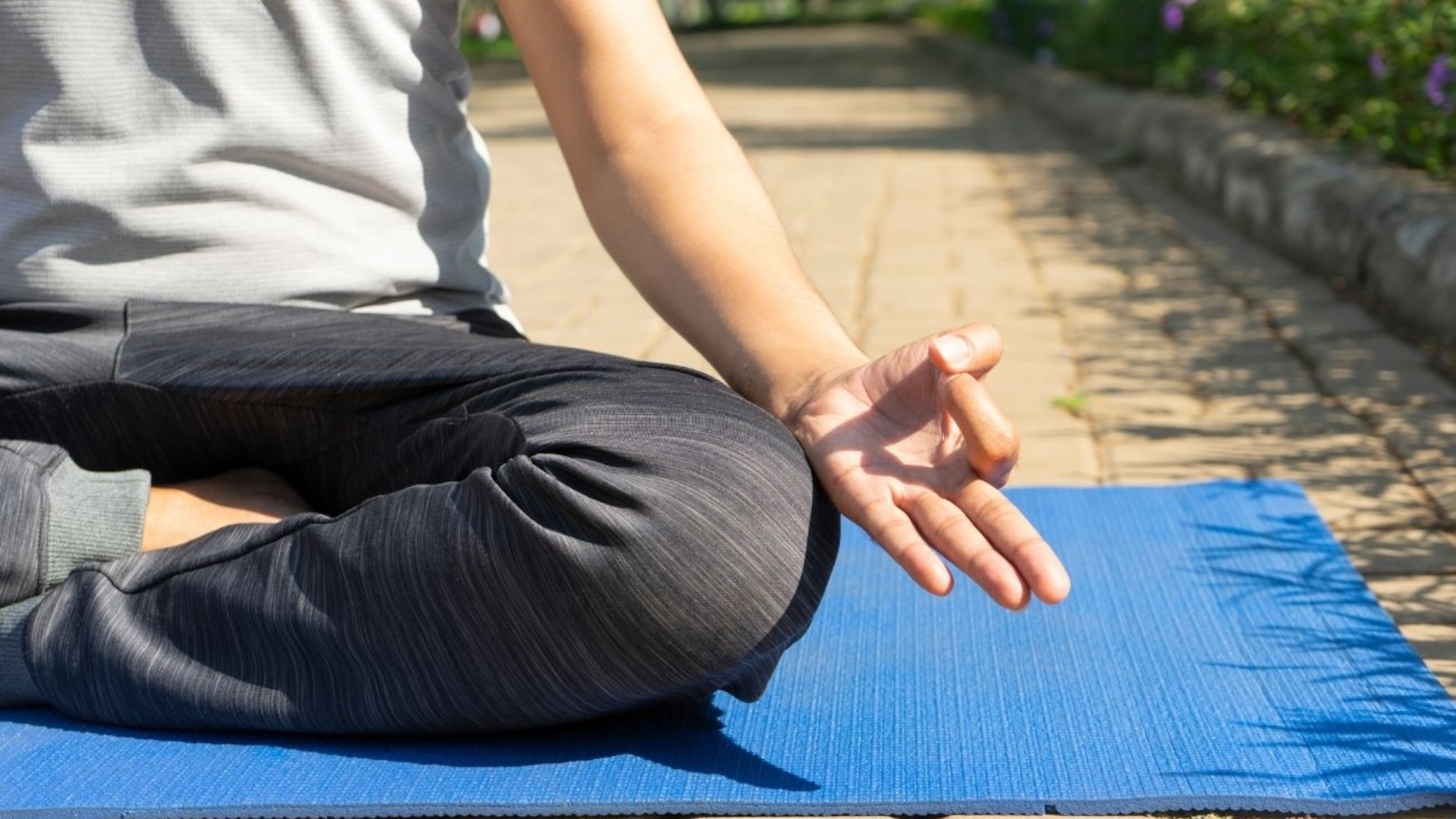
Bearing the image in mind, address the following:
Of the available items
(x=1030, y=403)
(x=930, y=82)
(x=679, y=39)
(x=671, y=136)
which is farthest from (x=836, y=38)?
(x=671, y=136)

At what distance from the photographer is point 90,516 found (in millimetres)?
1948

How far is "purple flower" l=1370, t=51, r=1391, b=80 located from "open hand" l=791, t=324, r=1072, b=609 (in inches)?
149

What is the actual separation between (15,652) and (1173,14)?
7.57 meters

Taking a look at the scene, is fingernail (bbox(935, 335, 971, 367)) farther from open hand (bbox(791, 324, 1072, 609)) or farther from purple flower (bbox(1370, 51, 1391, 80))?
purple flower (bbox(1370, 51, 1391, 80))

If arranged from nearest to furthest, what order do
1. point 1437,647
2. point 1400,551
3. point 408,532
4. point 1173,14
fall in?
1. point 408,532
2. point 1437,647
3. point 1400,551
4. point 1173,14

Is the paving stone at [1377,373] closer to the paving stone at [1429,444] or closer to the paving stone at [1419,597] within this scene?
the paving stone at [1429,444]

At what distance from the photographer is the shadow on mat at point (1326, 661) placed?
1.79 metres

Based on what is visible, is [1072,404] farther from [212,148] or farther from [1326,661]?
[212,148]

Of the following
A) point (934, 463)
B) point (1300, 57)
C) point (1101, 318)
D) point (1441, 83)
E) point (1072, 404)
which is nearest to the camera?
point (934, 463)

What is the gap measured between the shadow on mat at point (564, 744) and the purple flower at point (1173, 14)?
7228mm

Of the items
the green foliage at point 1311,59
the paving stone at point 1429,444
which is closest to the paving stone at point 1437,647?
the paving stone at point 1429,444

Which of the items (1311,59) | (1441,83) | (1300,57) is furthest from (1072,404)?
(1300,57)

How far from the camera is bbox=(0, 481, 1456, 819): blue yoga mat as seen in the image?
1.69 meters

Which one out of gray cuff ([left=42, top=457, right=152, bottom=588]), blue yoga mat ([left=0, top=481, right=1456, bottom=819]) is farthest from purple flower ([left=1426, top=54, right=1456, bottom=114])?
gray cuff ([left=42, top=457, right=152, bottom=588])
